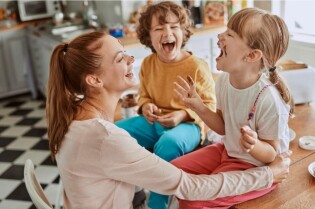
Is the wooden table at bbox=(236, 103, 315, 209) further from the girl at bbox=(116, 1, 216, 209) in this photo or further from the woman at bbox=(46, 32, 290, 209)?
the girl at bbox=(116, 1, 216, 209)

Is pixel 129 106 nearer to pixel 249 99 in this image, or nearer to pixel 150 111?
pixel 150 111

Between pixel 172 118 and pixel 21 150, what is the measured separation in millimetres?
2146

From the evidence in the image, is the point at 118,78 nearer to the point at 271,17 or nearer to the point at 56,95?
the point at 56,95

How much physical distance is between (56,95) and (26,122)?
289 cm

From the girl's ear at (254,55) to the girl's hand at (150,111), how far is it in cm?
54

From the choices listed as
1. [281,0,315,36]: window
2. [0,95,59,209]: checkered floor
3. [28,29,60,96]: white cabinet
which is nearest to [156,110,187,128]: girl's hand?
[0,95,59,209]: checkered floor

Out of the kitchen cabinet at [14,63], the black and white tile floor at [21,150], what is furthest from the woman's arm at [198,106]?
the kitchen cabinet at [14,63]

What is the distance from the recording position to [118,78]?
1266 millimetres

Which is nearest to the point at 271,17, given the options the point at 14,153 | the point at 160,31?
the point at 160,31

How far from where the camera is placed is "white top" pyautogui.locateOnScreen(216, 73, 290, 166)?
1.21m

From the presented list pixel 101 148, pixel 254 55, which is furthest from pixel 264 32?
pixel 101 148

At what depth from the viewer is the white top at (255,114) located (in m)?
1.21

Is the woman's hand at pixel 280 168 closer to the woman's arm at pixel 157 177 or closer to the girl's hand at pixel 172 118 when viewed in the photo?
the woman's arm at pixel 157 177

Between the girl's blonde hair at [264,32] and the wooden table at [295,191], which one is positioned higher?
the girl's blonde hair at [264,32]
